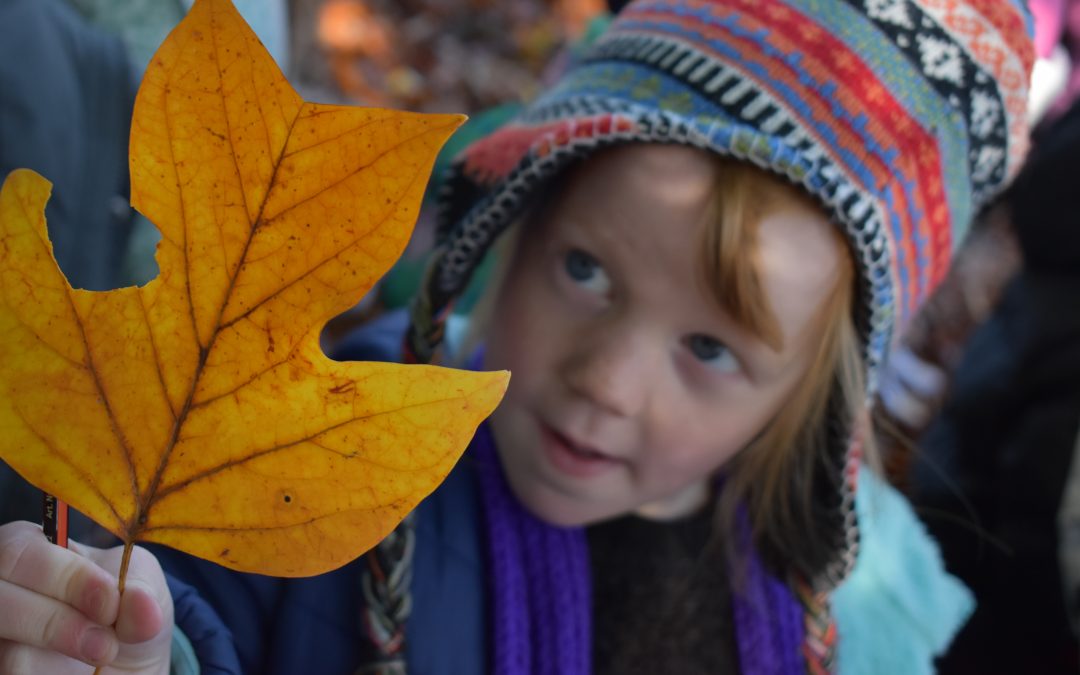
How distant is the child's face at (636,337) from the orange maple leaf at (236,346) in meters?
A: 0.36

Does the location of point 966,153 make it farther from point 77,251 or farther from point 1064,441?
point 77,251

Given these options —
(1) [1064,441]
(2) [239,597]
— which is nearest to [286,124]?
(2) [239,597]

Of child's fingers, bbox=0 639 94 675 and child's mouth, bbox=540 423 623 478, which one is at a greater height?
child's fingers, bbox=0 639 94 675

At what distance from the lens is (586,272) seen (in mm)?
765

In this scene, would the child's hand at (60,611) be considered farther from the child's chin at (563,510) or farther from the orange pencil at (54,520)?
the child's chin at (563,510)

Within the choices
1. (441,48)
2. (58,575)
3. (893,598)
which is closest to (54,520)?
(58,575)

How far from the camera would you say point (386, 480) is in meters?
0.37

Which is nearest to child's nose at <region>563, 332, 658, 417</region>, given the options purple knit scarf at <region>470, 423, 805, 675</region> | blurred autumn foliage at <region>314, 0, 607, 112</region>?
purple knit scarf at <region>470, 423, 805, 675</region>

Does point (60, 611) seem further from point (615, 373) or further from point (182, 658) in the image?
point (615, 373)

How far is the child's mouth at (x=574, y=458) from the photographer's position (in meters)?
0.77

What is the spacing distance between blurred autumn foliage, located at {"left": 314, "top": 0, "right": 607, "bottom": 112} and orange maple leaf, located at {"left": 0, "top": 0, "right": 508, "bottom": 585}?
2.34 metres

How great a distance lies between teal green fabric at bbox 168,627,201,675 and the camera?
520mm

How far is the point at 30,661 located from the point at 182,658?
126 mm

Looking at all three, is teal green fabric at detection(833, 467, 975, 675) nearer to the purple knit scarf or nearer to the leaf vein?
the purple knit scarf
